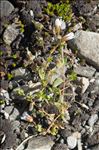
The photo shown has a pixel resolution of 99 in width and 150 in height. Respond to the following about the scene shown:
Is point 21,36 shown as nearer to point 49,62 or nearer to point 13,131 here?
point 49,62

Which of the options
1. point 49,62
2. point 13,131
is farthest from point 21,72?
point 13,131

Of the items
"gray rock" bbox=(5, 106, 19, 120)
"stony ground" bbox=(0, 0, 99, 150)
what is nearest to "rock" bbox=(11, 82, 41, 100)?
"stony ground" bbox=(0, 0, 99, 150)

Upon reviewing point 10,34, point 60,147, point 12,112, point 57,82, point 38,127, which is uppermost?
point 10,34

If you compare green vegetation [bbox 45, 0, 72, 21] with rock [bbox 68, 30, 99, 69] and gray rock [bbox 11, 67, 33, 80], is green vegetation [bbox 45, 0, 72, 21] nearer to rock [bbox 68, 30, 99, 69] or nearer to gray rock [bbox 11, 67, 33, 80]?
rock [bbox 68, 30, 99, 69]

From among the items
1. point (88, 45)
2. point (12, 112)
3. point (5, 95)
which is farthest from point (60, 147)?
point (88, 45)

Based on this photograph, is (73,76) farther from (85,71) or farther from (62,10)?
(62,10)

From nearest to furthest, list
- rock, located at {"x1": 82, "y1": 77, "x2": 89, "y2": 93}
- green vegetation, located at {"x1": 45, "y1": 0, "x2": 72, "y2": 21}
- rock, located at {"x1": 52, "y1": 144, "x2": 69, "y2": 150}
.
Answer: rock, located at {"x1": 52, "y1": 144, "x2": 69, "y2": 150} → rock, located at {"x1": 82, "y1": 77, "x2": 89, "y2": 93} → green vegetation, located at {"x1": 45, "y1": 0, "x2": 72, "y2": 21}

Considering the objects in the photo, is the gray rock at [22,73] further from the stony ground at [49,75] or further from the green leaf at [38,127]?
the green leaf at [38,127]

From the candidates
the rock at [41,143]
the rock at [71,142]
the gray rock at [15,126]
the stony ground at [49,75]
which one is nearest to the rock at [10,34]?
the stony ground at [49,75]
